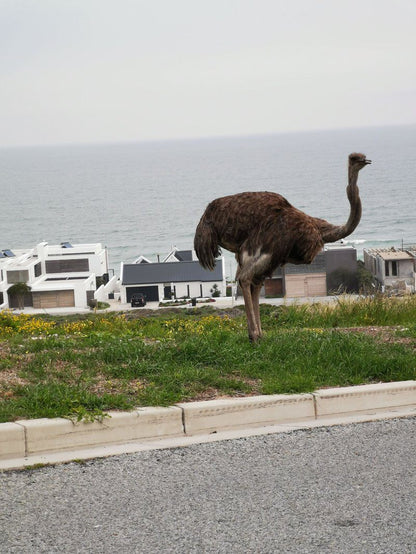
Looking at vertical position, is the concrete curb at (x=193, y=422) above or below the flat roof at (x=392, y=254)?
above

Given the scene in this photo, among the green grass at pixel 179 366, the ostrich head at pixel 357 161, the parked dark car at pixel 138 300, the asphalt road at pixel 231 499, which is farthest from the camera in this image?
the parked dark car at pixel 138 300

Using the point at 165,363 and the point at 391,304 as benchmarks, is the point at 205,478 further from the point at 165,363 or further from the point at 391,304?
the point at 391,304

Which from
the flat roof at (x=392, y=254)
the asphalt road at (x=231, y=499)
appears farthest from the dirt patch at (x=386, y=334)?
the flat roof at (x=392, y=254)

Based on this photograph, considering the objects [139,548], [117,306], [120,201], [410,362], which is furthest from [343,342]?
[120,201]

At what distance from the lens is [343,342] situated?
368 inches

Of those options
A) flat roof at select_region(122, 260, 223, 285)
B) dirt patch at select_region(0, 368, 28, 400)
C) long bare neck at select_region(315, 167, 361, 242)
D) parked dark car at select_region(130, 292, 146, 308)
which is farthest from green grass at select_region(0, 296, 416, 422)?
flat roof at select_region(122, 260, 223, 285)

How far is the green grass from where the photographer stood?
7.38m

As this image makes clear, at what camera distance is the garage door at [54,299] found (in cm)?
6184

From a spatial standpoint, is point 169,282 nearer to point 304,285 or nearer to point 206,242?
point 304,285

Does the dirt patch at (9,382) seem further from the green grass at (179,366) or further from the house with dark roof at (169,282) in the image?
the house with dark roof at (169,282)

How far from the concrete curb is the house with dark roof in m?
54.7

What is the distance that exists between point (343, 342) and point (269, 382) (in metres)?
1.68

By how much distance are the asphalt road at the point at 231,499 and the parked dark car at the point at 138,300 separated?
2089 inches

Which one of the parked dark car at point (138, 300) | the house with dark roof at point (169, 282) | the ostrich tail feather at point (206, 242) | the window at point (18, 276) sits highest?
the ostrich tail feather at point (206, 242)
